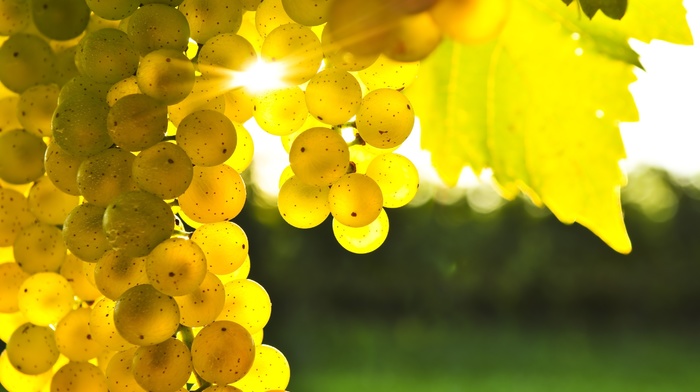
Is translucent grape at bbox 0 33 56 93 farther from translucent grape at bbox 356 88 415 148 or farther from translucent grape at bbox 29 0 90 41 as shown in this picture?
translucent grape at bbox 356 88 415 148

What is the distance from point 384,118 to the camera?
0.40 meters

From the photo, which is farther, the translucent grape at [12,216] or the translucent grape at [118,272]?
the translucent grape at [12,216]

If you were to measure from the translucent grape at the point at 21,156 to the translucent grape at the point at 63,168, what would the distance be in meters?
0.06

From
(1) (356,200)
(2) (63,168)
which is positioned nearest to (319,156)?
(1) (356,200)

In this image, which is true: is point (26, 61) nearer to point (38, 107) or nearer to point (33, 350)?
point (38, 107)

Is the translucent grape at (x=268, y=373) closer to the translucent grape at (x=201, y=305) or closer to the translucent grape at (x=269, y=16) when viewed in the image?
the translucent grape at (x=201, y=305)

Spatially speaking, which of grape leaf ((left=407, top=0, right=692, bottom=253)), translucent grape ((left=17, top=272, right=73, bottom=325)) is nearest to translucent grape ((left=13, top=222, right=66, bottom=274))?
translucent grape ((left=17, top=272, right=73, bottom=325))

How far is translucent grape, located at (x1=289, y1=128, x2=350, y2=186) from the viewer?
1.30ft

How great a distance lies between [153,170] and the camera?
1.22 ft

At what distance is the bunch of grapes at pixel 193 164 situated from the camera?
14.7 inches

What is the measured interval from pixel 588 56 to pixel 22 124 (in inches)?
12.8

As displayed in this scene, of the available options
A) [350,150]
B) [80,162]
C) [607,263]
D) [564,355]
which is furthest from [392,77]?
[607,263]

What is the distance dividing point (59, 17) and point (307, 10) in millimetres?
164

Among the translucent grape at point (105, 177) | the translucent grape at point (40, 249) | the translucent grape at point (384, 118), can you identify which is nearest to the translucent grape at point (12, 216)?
the translucent grape at point (40, 249)
